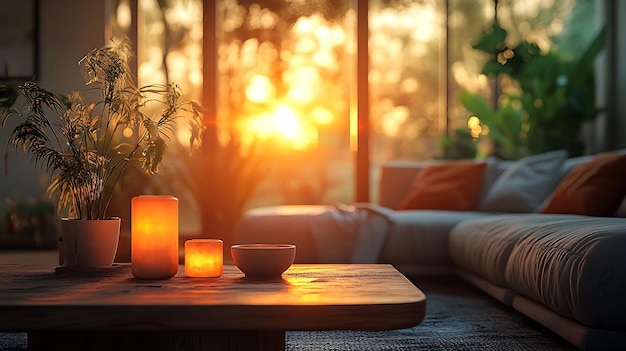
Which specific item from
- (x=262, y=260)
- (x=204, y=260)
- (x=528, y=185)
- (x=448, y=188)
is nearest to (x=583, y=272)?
(x=262, y=260)

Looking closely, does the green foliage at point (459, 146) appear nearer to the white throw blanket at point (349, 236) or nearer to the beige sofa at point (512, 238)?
the beige sofa at point (512, 238)

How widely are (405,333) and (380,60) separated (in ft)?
13.1

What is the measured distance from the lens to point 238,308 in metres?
1.36

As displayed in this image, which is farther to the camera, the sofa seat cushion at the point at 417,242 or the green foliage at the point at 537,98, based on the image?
the green foliage at the point at 537,98

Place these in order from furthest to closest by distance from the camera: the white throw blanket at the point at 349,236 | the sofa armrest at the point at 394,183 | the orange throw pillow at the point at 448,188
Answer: the sofa armrest at the point at 394,183
the orange throw pillow at the point at 448,188
the white throw blanket at the point at 349,236

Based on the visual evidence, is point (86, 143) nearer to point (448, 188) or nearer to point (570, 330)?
point (570, 330)

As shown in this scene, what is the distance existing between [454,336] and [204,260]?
1014 mm

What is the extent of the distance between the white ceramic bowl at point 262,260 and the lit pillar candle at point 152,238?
6.8 inches

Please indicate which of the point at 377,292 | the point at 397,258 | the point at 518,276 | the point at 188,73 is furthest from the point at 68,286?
the point at 188,73

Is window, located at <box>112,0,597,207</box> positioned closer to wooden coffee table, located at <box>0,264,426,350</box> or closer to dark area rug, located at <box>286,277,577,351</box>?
dark area rug, located at <box>286,277,577,351</box>

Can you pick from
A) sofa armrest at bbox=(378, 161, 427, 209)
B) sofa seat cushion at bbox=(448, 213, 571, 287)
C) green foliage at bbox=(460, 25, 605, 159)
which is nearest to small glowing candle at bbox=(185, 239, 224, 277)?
sofa seat cushion at bbox=(448, 213, 571, 287)

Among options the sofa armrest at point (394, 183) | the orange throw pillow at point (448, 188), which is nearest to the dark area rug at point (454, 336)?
the orange throw pillow at point (448, 188)

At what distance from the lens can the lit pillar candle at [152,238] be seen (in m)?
1.83

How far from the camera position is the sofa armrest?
15.7 feet
